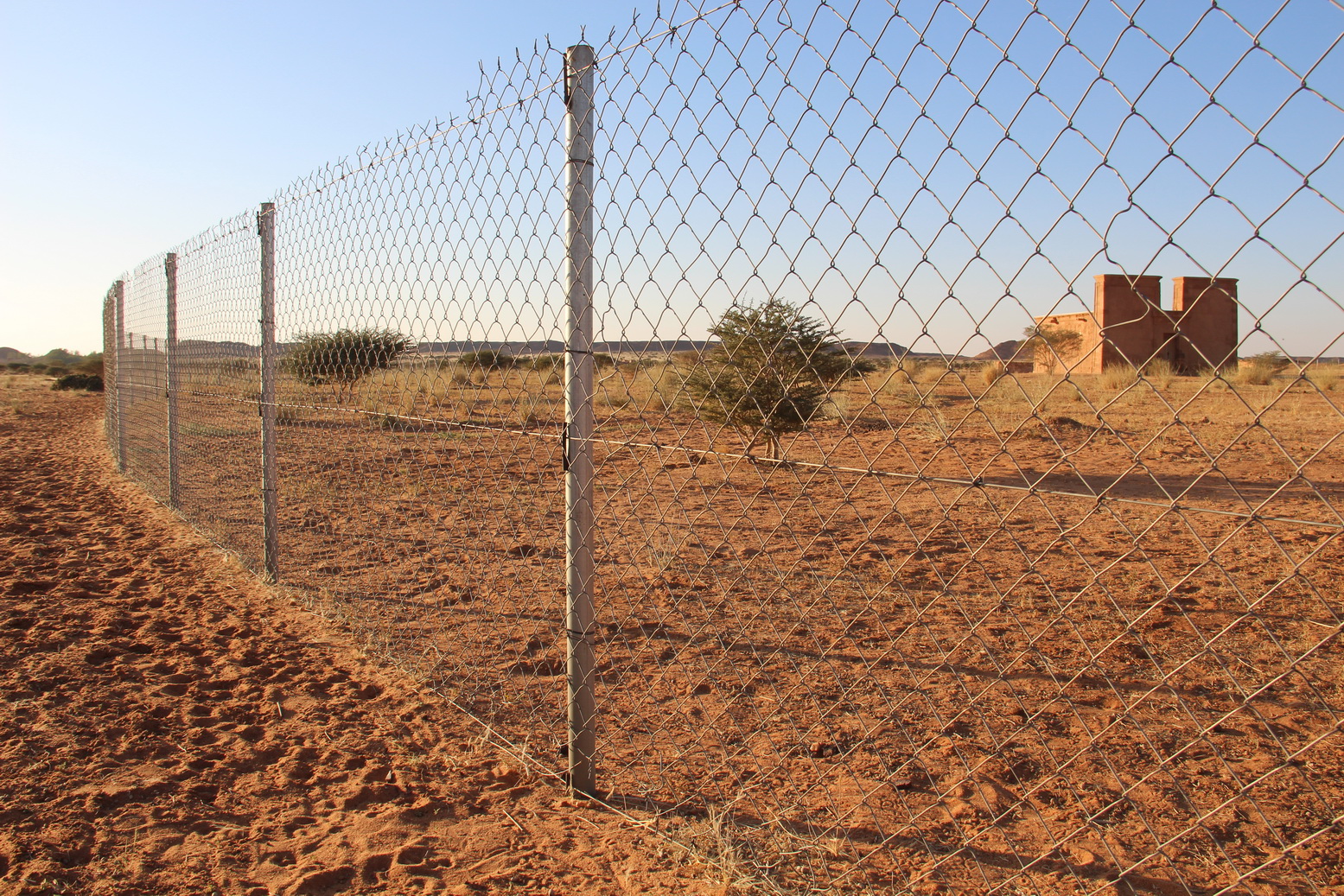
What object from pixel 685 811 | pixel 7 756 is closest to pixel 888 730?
pixel 685 811

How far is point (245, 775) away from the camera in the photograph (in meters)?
3.08

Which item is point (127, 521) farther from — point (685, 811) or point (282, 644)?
point (685, 811)

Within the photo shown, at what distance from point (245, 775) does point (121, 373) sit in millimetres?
9733

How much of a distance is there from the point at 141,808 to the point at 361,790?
0.69 m

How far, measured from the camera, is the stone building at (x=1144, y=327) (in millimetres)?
1351

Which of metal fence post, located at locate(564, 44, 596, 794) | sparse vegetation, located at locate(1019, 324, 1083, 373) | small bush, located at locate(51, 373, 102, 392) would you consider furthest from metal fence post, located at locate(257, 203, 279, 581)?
small bush, located at locate(51, 373, 102, 392)

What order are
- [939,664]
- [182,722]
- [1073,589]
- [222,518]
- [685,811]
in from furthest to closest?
[222,518], [1073,589], [939,664], [182,722], [685,811]

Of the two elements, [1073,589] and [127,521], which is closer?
[1073,589]

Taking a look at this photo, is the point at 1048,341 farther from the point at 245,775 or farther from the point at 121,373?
the point at 121,373

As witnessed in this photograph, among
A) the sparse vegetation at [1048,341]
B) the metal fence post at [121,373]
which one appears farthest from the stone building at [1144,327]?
the metal fence post at [121,373]

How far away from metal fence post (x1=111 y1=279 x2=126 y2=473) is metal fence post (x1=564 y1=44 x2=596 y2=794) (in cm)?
984

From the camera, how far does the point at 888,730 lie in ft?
11.5

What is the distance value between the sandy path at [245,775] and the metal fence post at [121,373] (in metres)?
6.20

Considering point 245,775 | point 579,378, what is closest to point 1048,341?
point 579,378
